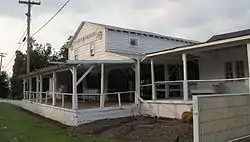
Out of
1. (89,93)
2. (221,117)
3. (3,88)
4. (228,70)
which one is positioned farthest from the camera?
(3,88)

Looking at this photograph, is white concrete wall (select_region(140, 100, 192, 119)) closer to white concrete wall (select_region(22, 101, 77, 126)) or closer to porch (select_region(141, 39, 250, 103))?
porch (select_region(141, 39, 250, 103))

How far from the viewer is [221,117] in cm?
1038

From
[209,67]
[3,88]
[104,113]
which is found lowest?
[104,113]

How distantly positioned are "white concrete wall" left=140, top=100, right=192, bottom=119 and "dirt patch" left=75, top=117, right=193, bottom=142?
62.7 inches

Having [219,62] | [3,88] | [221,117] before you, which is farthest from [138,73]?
[3,88]

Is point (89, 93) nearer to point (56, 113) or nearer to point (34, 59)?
point (56, 113)

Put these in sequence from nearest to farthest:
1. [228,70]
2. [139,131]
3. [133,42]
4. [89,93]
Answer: [139,131]
[228,70]
[133,42]
[89,93]

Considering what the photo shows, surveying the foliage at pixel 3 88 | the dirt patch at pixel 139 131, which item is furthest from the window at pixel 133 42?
the foliage at pixel 3 88

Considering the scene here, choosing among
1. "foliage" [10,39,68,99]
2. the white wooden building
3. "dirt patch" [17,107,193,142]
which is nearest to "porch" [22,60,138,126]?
the white wooden building

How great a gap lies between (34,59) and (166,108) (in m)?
37.9

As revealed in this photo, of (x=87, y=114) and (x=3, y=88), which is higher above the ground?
(x=3, y=88)

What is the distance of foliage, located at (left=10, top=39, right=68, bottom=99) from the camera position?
50.8 metres

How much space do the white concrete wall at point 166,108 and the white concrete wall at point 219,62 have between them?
247cm

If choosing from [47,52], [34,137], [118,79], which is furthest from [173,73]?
[47,52]
